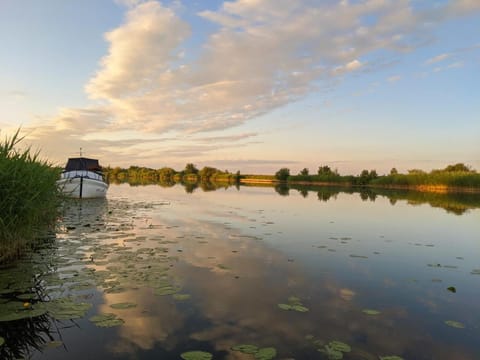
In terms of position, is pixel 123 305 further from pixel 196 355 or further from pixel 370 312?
pixel 370 312

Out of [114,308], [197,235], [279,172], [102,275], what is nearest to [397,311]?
[114,308]

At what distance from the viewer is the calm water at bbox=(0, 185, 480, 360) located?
14.0ft

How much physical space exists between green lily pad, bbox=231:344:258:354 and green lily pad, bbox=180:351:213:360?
0.37 metres

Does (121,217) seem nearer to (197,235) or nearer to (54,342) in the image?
(197,235)

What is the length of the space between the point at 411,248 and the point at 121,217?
13.3 meters

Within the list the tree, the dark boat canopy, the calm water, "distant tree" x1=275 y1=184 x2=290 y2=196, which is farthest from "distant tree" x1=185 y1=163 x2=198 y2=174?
the calm water

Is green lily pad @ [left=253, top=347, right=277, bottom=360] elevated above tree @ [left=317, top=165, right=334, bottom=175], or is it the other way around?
tree @ [left=317, top=165, right=334, bottom=175]

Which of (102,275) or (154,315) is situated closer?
(154,315)

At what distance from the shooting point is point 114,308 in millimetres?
5230

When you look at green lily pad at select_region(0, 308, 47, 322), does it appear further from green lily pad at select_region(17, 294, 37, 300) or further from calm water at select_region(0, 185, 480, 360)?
green lily pad at select_region(17, 294, 37, 300)

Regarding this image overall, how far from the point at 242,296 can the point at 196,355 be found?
7.49ft

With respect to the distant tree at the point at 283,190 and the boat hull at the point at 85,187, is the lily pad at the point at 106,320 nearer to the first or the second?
the boat hull at the point at 85,187

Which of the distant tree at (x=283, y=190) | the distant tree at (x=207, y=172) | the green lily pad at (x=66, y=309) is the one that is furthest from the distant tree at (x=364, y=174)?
the green lily pad at (x=66, y=309)

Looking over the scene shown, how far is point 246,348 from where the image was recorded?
4121 millimetres
